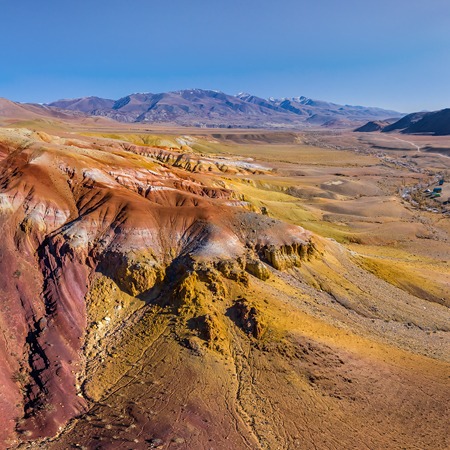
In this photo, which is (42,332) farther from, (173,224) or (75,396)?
(173,224)

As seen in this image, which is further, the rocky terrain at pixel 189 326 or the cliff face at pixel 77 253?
the cliff face at pixel 77 253

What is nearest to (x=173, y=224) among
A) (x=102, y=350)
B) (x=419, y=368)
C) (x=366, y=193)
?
(x=102, y=350)

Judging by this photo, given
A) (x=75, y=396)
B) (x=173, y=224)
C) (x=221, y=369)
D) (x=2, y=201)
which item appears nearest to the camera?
(x=75, y=396)

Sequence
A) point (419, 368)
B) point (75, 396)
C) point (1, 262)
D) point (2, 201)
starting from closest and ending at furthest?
point (75, 396)
point (419, 368)
point (1, 262)
point (2, 201)

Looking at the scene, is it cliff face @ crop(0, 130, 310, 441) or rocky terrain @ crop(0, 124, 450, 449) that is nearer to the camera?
rocky terrain @ crop(0, 124, 450, 449)
